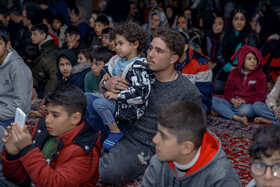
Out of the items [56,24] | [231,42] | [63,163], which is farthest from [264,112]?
[56,24]

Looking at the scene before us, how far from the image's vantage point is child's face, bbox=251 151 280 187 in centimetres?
147

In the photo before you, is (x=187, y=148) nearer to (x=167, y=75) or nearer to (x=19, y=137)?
(x=19, y=137)

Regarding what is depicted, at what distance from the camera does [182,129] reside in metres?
1.76

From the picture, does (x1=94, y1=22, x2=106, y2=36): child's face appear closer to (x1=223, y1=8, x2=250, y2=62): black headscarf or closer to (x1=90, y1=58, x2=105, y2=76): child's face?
(x1=90, y1=58, x2=105, y2=76): child's face

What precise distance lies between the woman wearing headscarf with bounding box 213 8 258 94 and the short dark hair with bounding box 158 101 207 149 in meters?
3.76

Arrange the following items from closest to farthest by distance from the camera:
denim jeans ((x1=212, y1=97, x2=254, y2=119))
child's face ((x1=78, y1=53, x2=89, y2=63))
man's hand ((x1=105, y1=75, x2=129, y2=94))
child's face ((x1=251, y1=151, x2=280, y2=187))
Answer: child's face ((x1=251, y1=151, x2=280, y2=187)) < man's hand ((x1=105, y1=75, x2=129, y2=94)) < denim jeans ((x1=212, y1=97, x2=254, y2=119)) < child's face ((x1=78, y1=53, x2=89, y2=63))

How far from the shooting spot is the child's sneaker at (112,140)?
118 inches

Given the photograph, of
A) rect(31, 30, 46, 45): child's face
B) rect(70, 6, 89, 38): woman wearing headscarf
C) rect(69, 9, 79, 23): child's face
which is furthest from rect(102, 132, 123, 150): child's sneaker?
rect(69, 9, 79, 23): child's face

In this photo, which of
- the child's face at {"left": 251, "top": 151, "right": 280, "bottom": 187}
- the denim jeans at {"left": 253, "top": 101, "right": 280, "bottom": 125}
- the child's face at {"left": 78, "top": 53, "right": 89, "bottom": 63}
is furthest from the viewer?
the child's face at {"left": 78, "top": 53, "right": 89, "bottom": 63}

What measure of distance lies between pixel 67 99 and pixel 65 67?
239 centimetres

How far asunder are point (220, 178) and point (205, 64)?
2615mm

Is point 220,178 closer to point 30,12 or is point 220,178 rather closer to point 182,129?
point 182,129

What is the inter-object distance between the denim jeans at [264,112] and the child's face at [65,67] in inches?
96.4

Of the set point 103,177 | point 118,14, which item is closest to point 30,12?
point 118,14
